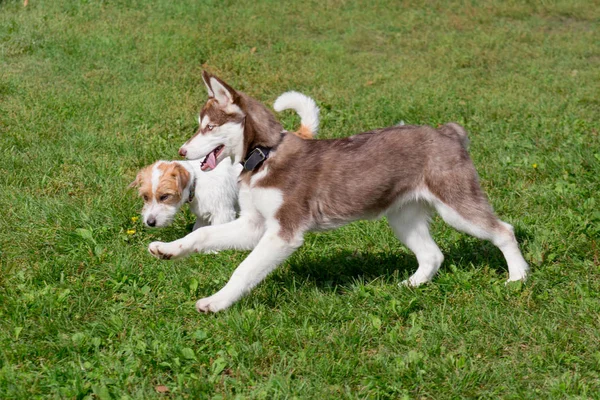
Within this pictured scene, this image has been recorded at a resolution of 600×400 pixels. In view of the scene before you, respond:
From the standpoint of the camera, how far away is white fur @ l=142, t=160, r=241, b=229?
6613mm

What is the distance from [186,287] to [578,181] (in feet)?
12.8

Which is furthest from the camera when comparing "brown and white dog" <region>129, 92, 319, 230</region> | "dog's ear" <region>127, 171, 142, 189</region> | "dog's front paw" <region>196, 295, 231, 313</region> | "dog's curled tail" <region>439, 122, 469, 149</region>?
"dog's ear" <region>127, 171, 142, 189</region>

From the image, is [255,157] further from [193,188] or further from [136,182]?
[136,182]

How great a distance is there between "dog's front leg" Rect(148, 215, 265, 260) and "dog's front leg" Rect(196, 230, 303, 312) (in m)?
0.22

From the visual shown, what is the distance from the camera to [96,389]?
408 cm

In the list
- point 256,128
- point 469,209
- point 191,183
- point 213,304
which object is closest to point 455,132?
point 469,209

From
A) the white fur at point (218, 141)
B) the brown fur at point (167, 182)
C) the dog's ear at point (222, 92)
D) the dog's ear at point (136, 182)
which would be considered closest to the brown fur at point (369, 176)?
the white fur at point (218, 141)

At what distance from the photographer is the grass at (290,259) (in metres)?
4.35

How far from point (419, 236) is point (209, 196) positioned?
206 cm

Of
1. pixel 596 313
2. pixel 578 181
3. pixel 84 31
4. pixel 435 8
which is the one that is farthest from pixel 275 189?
pixel 435 8

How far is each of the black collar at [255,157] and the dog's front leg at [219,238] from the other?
348 mm

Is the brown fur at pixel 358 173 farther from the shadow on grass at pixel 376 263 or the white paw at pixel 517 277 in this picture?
the shadow on grass at pixel 376 263

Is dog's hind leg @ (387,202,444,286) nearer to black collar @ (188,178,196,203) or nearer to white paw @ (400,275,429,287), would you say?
white paw @ (400,275,429,287)

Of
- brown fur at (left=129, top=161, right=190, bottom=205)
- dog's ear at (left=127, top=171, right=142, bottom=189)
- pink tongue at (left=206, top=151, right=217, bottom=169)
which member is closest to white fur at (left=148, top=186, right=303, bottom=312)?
pink tongue at (left=206, top=151, right=217, bottom=169)
